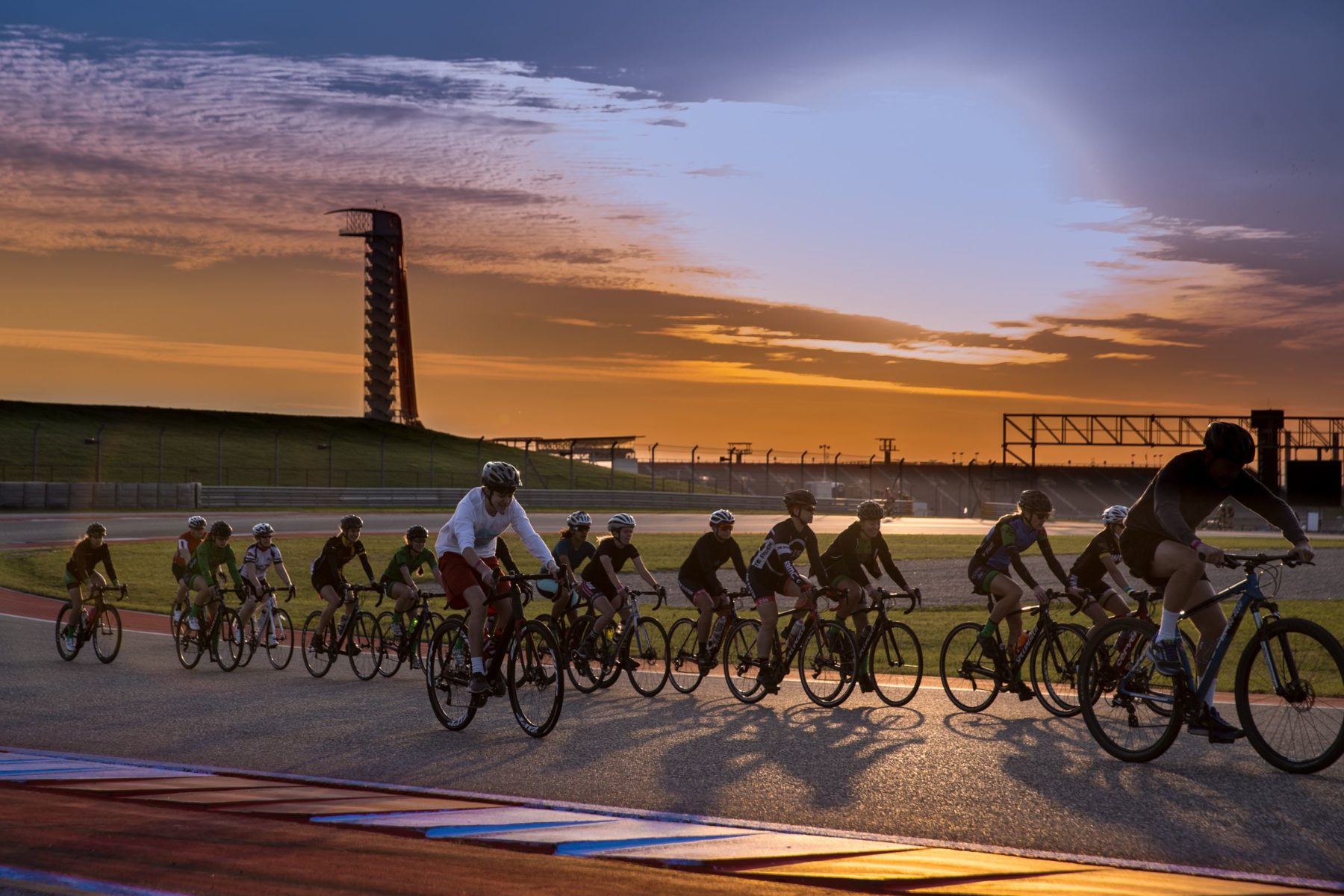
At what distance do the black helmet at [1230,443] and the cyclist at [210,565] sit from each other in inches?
410

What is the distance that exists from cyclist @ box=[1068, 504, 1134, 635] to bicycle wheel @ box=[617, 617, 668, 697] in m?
3.73

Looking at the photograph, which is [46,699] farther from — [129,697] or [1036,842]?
[1036,842]

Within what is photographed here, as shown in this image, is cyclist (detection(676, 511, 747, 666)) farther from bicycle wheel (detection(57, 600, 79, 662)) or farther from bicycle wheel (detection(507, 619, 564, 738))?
bicycle wheel (detection(57, 600, 79, 662))

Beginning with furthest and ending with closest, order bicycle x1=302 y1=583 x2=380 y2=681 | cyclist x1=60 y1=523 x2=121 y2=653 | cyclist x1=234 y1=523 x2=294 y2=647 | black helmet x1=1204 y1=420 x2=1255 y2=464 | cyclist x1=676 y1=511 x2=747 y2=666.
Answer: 1. cyclist x1=60 y1=523 x2=121 y2=653
2. cyclist x1=234 y1=523 x2=294 y2=647
3. bicycle x1=302 y1=583 x2=380 y2=681
4. cyclist x1=676 y1=511 x2=747 y2=666
5. black helmet x1=1204 y1=420 x2=1255 y2=464

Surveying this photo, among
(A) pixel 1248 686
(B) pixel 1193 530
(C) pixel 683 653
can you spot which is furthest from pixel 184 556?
(A) pixel 1248 686

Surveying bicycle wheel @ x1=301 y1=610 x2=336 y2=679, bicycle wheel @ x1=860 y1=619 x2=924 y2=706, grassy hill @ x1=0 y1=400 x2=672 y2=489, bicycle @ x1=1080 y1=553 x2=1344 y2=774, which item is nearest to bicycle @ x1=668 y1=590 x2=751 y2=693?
bicycle wheel @ x1=860 y1=619 x2=924 y2=706

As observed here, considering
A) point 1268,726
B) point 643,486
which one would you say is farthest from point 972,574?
point 643,486

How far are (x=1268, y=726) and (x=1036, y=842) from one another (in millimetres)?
2663

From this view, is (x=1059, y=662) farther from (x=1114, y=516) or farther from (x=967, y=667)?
(x=1114, y=516)

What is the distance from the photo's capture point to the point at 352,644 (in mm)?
13664

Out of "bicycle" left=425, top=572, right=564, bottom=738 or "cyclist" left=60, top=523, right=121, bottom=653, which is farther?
"cyclist" left=60, top=523, right=121, bottom=653

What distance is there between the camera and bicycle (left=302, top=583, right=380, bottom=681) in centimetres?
1370

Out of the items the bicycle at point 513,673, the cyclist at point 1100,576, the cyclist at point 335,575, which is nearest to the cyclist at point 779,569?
the cyclist at point 1100,576

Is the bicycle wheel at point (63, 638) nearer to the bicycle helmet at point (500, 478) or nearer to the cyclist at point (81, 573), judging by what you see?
the cyclist at point (81, 573)
